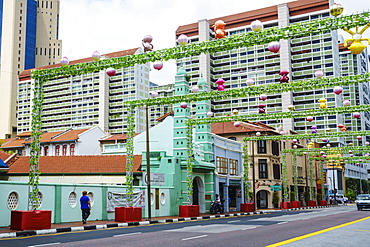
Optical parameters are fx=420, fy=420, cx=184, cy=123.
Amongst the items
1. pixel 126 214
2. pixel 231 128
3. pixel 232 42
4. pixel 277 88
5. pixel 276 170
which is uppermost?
pixel 231 128

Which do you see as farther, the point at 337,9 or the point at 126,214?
the point at 126,214

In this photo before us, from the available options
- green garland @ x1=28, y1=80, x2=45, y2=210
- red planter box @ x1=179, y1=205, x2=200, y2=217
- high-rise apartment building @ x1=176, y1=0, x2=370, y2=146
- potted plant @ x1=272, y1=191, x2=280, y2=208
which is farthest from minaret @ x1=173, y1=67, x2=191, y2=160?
high-rise apartment building @ x1=176, y1=0, x2=370, y2=146

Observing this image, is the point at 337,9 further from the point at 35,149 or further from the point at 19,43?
the point at 19,43

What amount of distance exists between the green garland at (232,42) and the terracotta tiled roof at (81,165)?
638 inches

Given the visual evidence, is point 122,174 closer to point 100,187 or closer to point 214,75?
point 100,187

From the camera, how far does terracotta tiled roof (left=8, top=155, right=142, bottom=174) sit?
3588 cm

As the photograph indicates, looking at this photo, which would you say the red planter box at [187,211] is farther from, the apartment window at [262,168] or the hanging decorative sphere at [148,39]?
the apartment window at [262,168]

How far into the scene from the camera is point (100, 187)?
23.9 m

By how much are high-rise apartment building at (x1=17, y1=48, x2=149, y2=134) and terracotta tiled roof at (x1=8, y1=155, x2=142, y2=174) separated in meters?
61.3

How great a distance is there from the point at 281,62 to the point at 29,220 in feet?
277

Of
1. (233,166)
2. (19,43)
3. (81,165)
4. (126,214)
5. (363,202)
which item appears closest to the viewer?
(126,214)

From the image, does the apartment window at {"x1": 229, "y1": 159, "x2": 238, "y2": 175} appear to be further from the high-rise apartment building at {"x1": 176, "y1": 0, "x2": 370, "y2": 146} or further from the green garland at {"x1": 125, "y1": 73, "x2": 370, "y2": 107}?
the high-rise apartment building at {"x1": 176, "y1": 0, "x2": 370, "y2": 146}

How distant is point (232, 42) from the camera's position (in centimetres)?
1623

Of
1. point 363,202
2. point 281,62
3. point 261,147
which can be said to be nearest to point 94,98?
point 281,62
